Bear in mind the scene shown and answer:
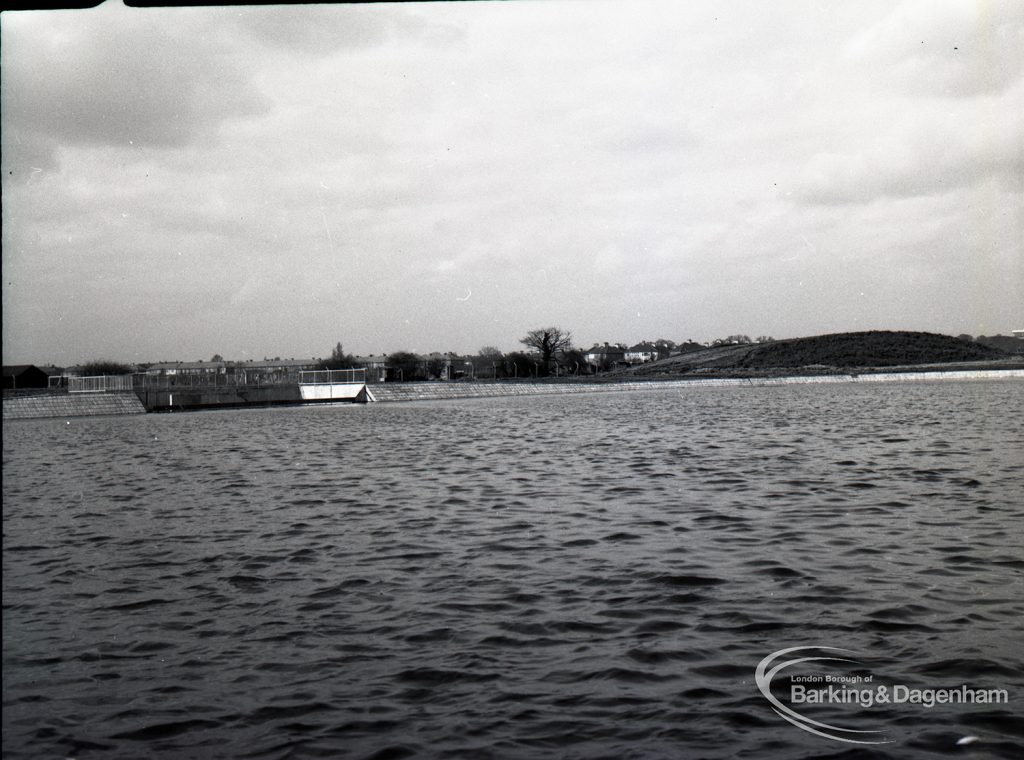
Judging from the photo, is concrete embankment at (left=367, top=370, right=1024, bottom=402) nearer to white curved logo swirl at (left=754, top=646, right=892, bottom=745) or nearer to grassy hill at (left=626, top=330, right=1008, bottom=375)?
grassy hill at (left=626, top=330, right=1008, bottom=375)

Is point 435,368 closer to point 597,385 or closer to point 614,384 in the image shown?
point 597,385

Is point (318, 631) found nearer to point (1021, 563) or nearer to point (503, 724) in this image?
point (503, 724)

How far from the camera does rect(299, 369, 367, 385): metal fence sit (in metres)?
70.5

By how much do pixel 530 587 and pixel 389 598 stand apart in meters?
1.41

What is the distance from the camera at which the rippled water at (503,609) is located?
5.20 meters

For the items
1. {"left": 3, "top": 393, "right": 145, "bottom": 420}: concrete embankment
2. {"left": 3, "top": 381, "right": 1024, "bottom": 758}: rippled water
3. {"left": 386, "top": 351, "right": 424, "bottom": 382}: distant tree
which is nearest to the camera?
{"left": 3, "top": 381, "right": 1024, "bottom": 758}: rippled water

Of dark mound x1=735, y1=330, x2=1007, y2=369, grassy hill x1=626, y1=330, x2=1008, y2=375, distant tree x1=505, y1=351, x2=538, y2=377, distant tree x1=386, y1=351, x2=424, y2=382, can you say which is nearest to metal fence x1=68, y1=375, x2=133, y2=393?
distant tree x1=386, y1=351, x2=424, y2=382

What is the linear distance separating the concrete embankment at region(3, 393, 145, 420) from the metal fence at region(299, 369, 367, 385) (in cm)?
Result: 1479

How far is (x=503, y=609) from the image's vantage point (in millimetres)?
7645

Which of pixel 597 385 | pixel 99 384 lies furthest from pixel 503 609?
pixel 597 385

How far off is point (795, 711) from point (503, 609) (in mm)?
2994

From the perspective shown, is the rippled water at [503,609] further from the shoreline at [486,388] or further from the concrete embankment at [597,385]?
the concrete embankment at [597,385]

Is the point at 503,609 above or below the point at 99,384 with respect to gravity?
below

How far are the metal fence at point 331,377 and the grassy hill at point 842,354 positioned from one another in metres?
83.6
